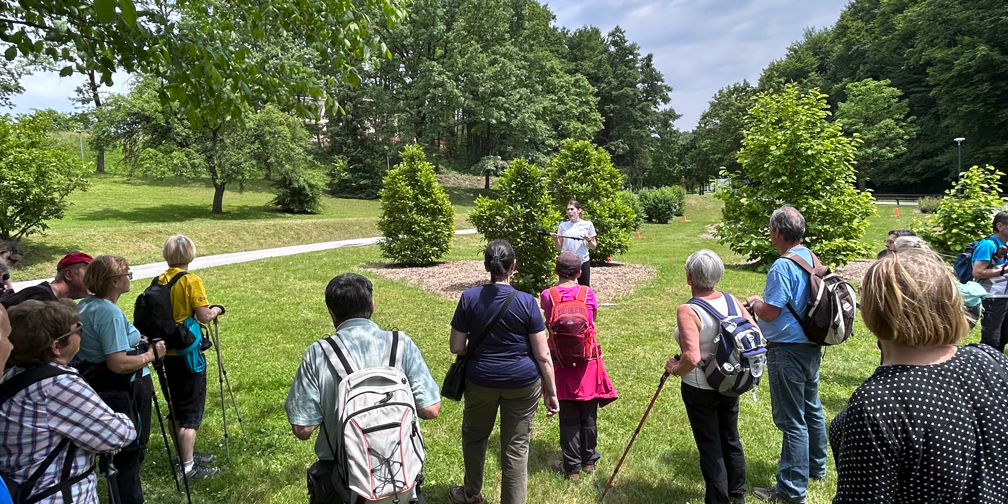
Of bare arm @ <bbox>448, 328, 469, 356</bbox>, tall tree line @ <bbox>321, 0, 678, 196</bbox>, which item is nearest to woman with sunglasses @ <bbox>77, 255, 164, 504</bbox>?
bare arm @ <bbox>448, 328, 469, 356</bbox>

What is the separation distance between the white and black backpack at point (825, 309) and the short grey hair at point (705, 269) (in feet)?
2.00

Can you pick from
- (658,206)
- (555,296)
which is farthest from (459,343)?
(658,206)

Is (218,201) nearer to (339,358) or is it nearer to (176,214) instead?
(176,214)

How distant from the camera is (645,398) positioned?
19.8 ft

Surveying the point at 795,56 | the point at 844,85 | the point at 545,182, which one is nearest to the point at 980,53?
the point at 844,85

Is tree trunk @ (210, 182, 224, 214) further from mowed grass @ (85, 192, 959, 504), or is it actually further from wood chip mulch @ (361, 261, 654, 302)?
mowed grass @ (85, 192, 959, 504)

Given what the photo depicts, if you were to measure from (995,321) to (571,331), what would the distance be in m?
4.74

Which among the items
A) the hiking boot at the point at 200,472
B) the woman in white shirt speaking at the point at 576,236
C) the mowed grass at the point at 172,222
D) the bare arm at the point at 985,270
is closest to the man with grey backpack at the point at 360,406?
the hiking boot at the point at 200,472

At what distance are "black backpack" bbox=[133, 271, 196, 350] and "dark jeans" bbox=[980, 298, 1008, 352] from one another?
7.15 metres

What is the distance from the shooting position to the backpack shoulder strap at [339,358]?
8.27ft

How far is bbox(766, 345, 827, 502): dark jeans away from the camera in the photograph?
3643 millimetres

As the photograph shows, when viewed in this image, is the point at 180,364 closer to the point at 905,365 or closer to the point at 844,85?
the point at 905,365

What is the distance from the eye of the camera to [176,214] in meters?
27.5

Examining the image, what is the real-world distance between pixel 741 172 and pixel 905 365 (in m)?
14.6
